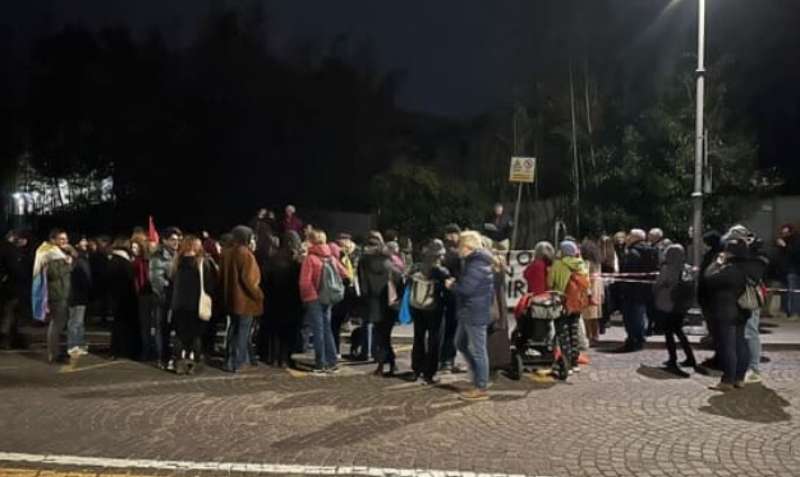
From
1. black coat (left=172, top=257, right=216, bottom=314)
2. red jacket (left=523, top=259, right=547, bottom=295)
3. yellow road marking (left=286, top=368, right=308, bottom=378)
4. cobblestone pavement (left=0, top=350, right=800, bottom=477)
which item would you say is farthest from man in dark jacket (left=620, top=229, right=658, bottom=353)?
black coat (left=172, top=257, right=216, bottom=314)

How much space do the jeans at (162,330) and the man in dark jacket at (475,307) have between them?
4182 mm

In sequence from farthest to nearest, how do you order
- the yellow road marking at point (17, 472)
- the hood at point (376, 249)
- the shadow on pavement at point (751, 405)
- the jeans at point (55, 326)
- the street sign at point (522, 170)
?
the street sign at point (522, 170) → the jeans at point (55, 326) → the hood at point (376, 249) → the shadow on pavement at point (751, 405) → the yellow road marking at point (17, 472)

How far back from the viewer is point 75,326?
36.7 feet

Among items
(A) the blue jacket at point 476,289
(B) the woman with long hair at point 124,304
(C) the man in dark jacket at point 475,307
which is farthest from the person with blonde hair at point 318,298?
(B) the woman with long hair at point 124,304

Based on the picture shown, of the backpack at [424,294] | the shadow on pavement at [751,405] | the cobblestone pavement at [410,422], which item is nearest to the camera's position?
the cobblestone pavement at [410,422]

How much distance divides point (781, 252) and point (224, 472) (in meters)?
12.7

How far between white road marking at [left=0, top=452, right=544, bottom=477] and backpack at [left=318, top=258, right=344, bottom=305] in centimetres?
369

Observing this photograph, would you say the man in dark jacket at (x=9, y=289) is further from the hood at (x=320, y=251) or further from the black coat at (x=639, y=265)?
the black coat at (x=639, y=265)

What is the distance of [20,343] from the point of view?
12.1 meters

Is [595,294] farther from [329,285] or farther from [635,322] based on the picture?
[329,285]

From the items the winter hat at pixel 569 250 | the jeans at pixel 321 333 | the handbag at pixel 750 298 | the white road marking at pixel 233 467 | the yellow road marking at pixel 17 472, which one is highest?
the winter hat at pixel 569 250

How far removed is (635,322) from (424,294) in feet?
14.0

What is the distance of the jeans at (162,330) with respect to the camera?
34.3 ft

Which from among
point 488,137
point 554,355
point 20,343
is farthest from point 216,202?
point 554,355
